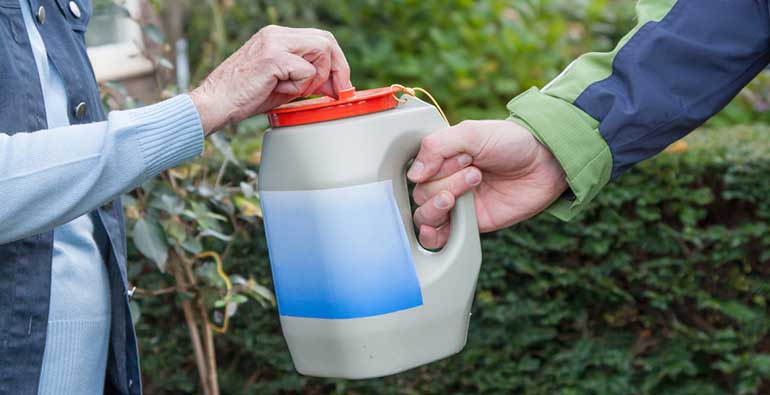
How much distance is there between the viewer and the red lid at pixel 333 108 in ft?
4.81

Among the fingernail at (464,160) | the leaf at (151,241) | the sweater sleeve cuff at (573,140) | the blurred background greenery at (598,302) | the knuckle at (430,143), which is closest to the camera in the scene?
the knuckle at (430,143)

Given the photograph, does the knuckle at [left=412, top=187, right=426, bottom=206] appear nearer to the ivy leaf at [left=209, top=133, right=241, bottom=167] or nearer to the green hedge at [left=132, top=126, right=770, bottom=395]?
the ivy leaf at [left=209, top=133, right=241, bottom=167]

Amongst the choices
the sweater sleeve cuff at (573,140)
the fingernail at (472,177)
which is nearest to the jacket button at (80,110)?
the fingernail at (472,177)

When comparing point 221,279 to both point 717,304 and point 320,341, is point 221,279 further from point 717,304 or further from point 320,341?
point 717,304

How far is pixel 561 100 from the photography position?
1.81 m

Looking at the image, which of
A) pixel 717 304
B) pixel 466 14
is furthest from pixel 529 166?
pixel 466 14

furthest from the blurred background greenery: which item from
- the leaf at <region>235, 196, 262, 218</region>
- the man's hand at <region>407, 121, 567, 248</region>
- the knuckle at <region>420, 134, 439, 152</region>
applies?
the knuckle at <region>420, 134, 439, 152</region>

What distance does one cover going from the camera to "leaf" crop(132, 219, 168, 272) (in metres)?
2.32

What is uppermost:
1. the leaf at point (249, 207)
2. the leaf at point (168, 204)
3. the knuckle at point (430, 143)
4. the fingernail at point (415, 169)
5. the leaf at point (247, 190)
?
the knuckle at point (430, 143)

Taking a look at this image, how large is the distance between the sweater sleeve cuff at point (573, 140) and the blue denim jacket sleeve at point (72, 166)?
73cm

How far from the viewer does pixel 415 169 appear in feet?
5.34

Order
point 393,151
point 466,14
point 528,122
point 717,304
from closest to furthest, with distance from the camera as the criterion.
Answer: point 393,151 → point 528,122 → point 717,304 → point 466,14

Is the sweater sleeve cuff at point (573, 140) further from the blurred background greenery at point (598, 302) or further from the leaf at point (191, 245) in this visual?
the blurred background greenery at point (598, 302)

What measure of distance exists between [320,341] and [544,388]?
70.6 inches
